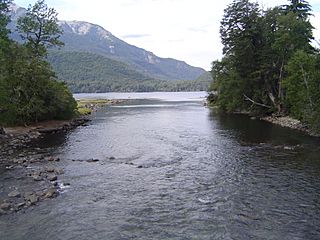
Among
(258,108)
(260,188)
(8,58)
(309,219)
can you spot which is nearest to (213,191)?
(260,188)

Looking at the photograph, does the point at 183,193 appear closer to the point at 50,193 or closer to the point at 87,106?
the point at 50,193

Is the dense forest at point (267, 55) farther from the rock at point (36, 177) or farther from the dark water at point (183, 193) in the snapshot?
the rock at point (36, 177)

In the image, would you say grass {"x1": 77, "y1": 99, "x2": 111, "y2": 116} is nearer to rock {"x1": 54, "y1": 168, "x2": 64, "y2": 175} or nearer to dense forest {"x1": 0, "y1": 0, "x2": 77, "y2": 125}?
dense forest {"x1": 0, "y1": 0, "x2": 77, "y2": 125}

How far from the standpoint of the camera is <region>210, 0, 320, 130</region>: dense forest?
59719 millimetres

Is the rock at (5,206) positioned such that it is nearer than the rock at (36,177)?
Yes

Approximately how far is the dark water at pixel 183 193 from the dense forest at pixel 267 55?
58.0 feet

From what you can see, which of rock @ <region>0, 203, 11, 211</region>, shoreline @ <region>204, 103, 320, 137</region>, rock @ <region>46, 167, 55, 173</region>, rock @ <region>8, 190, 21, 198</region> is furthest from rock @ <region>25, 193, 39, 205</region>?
shoreline @ <region>204, 103, 320, 137</region>

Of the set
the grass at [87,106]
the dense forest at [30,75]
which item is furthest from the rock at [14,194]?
the grass at [87,106]

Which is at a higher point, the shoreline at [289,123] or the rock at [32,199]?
the shoreline at [289,123]

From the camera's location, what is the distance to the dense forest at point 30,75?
54.1m

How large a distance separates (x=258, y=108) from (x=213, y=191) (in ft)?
177

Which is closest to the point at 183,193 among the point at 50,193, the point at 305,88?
the point at 50,193

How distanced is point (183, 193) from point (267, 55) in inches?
2032

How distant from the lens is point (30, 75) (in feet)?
187
